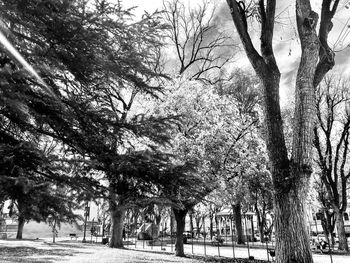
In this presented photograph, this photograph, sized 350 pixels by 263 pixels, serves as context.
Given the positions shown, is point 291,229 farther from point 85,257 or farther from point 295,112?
point 85,257

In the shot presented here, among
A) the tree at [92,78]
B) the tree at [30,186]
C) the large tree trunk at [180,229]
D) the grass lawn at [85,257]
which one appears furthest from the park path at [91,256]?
the tree at [30,186]

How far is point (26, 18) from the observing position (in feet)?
15.6

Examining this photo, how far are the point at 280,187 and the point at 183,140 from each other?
8204 mm

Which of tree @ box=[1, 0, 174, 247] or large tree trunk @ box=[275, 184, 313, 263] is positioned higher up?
tree @ box=[1, 0, 174, 247]

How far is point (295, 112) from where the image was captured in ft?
22.3

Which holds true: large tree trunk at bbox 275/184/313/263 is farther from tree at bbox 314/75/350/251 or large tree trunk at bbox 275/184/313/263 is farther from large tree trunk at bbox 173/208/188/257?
tree at bbox 314/75/350/251

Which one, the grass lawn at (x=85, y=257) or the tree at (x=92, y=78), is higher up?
the tree at (x=92, y=78)

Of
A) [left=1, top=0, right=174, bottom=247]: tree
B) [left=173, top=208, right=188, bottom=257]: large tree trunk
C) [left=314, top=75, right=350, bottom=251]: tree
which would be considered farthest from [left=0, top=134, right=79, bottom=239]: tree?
[left=314, top=75, right=350, bottom=251]: tree

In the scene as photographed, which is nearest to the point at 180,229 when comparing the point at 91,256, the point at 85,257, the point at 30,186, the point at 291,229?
the point at 91,256

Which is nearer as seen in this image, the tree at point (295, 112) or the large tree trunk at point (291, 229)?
the large tree trunk at point (291, 229)

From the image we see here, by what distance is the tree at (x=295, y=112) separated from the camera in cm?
596

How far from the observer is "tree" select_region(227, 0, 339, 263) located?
19.6 feet

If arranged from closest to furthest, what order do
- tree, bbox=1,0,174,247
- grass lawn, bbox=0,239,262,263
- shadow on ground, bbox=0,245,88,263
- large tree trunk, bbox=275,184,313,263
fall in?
tree, bbox=1,0,174,247 → large tree trunk, bbox=275,184,313,263 → shadow on ground, bbox=0,245,88,263 → grass lawn, bbox=0,239,262,263

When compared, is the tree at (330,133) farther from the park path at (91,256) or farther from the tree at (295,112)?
the tree at (295,112)
